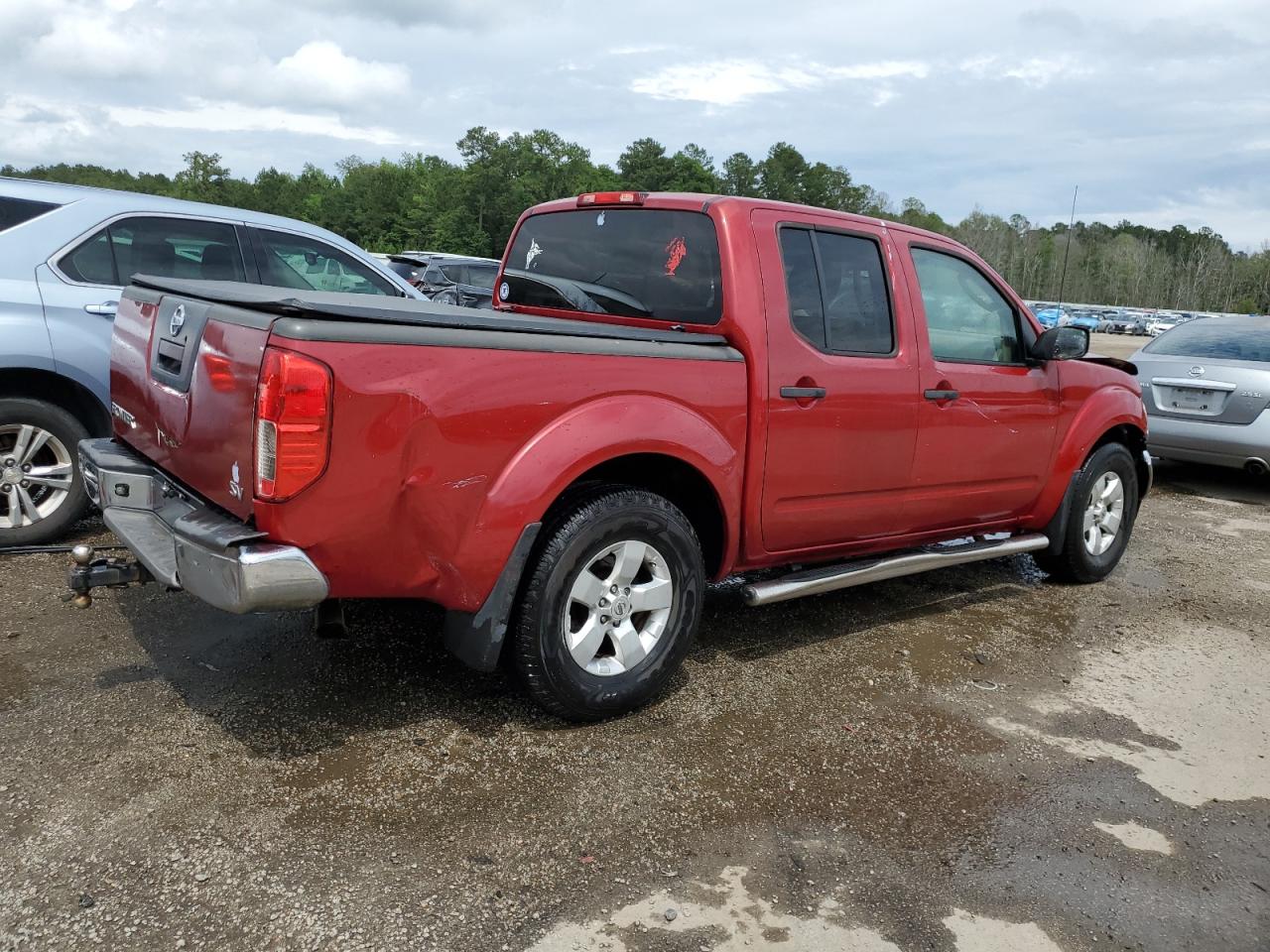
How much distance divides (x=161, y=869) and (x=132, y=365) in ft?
6.34

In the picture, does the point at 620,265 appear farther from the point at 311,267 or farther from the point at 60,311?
the point at 60,311

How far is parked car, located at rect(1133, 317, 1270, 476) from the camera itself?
27.0 feet

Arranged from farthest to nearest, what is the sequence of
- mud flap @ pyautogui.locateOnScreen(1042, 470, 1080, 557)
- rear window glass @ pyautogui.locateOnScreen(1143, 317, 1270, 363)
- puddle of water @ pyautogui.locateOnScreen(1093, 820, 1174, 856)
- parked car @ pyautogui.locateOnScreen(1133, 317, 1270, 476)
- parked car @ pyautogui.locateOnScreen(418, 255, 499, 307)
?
1. parked car @ pyautogui.locateOnScreen(418, 255, 499, 307)
2. rear window glass @ pyautogui.locateOnScreen(1143, 317, 1270, 363)
3. parked car @ pyautogui.locateOnScreen(1133, 317, 1270, 476)
4. mud flap @ pyautogui.locateOnScreen(1042, 470, 1080, 557)
5. puddle of water @ pyautogui.locateOnScreen(1093, 820, 1174, 856)

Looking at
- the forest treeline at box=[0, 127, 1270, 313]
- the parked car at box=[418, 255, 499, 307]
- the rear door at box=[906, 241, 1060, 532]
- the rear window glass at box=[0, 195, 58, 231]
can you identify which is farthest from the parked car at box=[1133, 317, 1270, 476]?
the forest treeline at box=[0, 127, 1270, 313]

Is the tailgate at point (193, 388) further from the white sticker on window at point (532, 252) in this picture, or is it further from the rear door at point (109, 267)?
the white sticker on window at point (532, 252)

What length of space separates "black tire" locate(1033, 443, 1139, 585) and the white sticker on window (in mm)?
3125

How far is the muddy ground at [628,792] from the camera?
8.44ft

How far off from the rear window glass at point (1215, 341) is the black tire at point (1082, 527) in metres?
3.76

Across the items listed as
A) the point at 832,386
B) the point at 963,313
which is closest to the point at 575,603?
the point at 832,386

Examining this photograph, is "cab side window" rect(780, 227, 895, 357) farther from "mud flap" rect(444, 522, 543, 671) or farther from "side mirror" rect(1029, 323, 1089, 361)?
"mud flap" rect(444, 522, 543, 671)

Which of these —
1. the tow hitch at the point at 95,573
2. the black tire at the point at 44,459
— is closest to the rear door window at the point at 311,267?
the black tire at the point at 44,459

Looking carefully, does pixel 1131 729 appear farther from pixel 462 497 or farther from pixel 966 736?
pixel 462 497

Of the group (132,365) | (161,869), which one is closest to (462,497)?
(161,869)

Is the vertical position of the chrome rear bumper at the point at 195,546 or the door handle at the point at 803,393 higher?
the door handle at the point at 803,393
